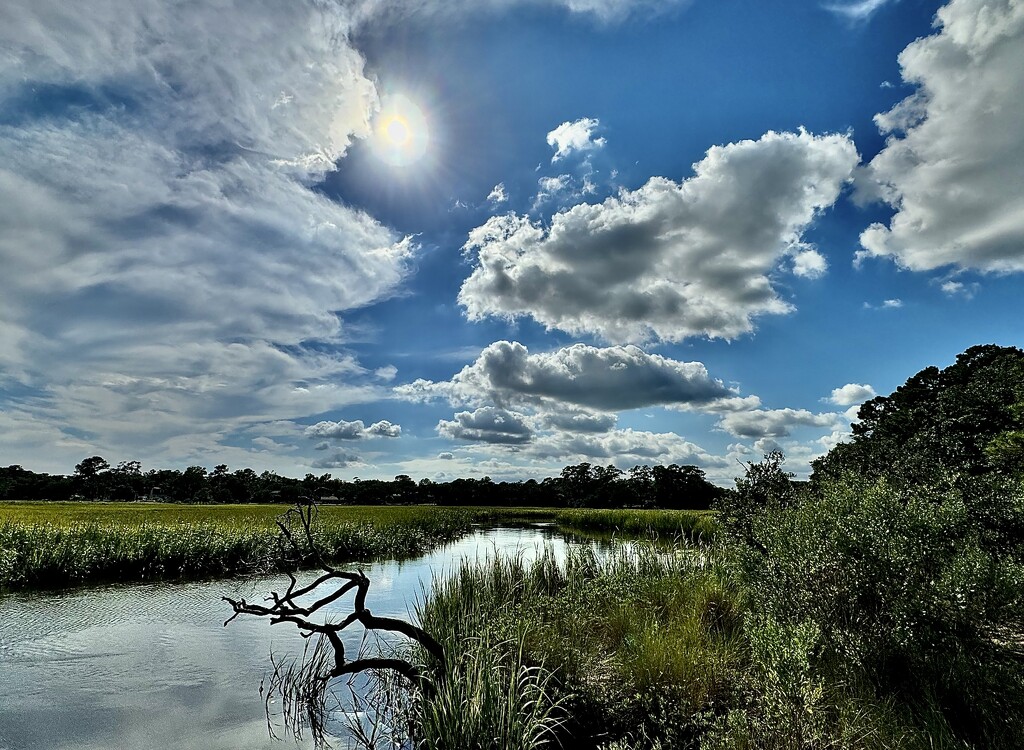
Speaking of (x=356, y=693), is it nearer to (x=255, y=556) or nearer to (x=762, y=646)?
(x=762, y=646)

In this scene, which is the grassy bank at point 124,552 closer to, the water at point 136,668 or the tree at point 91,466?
the water at point 136,668

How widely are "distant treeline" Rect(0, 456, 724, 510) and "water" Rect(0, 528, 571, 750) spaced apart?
74661mm

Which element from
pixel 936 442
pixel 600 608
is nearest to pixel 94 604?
pixel 600 608

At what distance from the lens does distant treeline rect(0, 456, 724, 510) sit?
87.9 metres

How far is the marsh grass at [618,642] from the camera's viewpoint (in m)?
6.50

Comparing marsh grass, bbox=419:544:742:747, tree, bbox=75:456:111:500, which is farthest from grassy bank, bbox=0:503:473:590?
tree, bbox=75:456:111:500

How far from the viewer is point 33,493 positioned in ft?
274

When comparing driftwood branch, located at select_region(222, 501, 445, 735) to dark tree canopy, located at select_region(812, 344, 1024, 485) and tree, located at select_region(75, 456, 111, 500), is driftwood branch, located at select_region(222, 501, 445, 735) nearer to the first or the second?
dark tree canopy, located at select_region(812, 344, 1024, 485)

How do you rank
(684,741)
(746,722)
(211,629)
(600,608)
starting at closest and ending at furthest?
(746,722), (684,741), (600,608), (211,629)

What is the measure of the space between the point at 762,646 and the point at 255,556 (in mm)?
21628

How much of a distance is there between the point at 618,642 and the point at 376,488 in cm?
10183

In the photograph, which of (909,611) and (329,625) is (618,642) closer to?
(909,611)

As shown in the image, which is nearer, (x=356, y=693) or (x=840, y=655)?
(x=840, y=655)

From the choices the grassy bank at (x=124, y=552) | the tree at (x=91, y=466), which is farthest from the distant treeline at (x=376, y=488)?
the grassy bank at (x=124, y=552)
